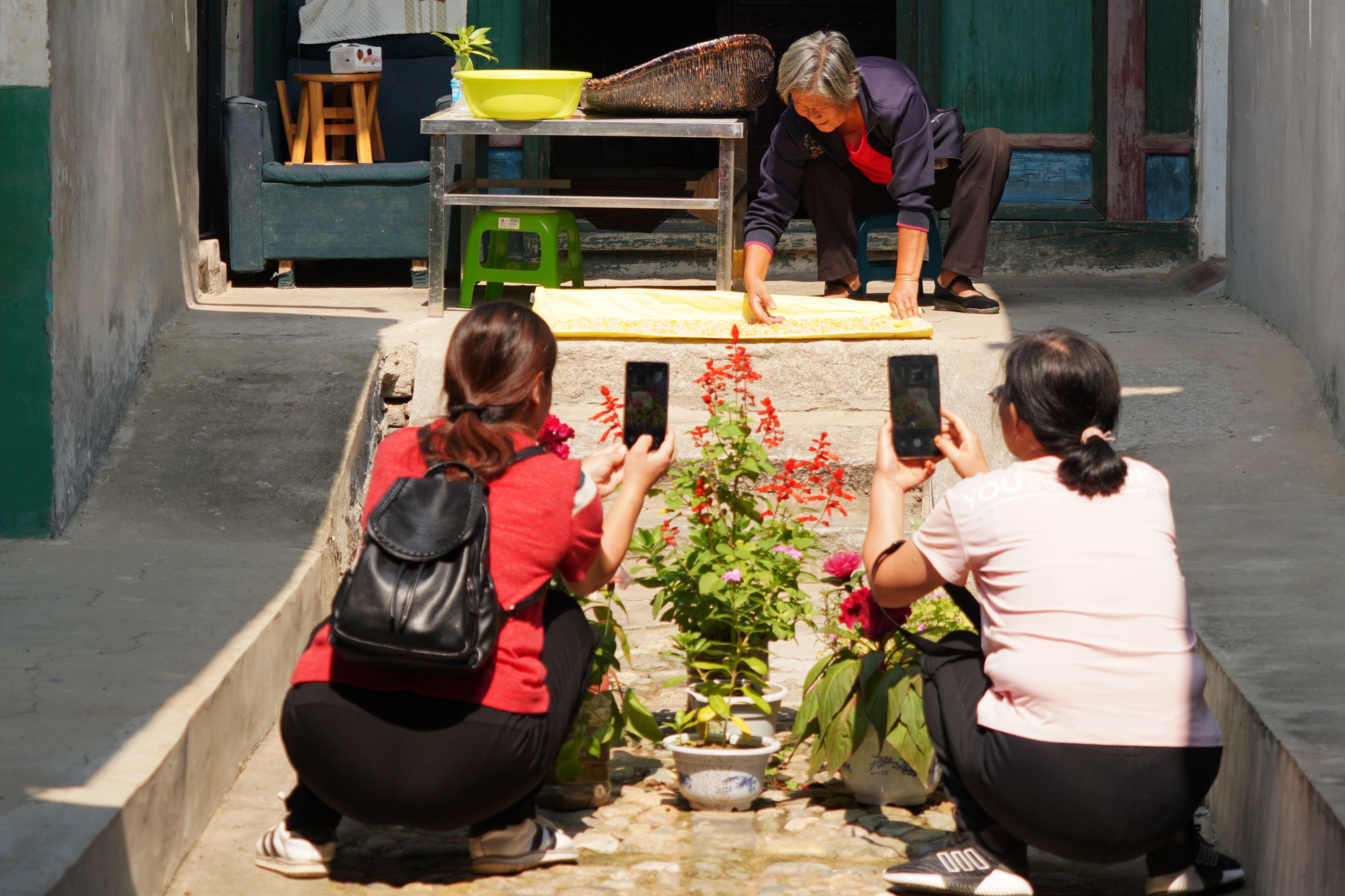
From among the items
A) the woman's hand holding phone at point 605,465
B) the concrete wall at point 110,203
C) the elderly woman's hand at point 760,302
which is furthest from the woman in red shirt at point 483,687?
the elderly woman's hand at point 760,302

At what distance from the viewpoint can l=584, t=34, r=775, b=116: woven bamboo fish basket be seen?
19.2 ft

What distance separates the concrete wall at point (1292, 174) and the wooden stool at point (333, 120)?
3978mm

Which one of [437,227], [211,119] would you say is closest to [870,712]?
[437,227]

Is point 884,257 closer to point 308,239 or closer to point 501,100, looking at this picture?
point 501,100

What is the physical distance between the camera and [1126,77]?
7199 millimetres

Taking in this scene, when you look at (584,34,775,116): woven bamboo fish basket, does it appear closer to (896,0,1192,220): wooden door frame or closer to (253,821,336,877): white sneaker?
(896,0,1192,220): wooden door frame

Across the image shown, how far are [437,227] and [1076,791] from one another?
420cm

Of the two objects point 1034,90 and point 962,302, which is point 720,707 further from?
point 1034,90

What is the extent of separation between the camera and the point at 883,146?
5.82 meters

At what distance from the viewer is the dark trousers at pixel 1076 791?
2426 millimetres

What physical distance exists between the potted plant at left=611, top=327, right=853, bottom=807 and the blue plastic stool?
2958 millimetres

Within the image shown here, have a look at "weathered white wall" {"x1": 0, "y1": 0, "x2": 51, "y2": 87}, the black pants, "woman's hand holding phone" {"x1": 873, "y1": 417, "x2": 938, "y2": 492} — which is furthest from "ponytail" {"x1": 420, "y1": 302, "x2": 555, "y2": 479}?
"weathered white wall" {"x1": 0, "y1": 0, "x2": 51, "y2": 87}

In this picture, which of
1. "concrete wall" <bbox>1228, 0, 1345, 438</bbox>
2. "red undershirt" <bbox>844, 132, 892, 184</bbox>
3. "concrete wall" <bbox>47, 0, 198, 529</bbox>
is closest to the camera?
"concrete wall" <bbox>47, 0, 198, 529</bbox>

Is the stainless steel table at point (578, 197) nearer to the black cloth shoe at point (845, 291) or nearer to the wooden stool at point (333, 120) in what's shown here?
the black cloth shoe at point (845, 291)
